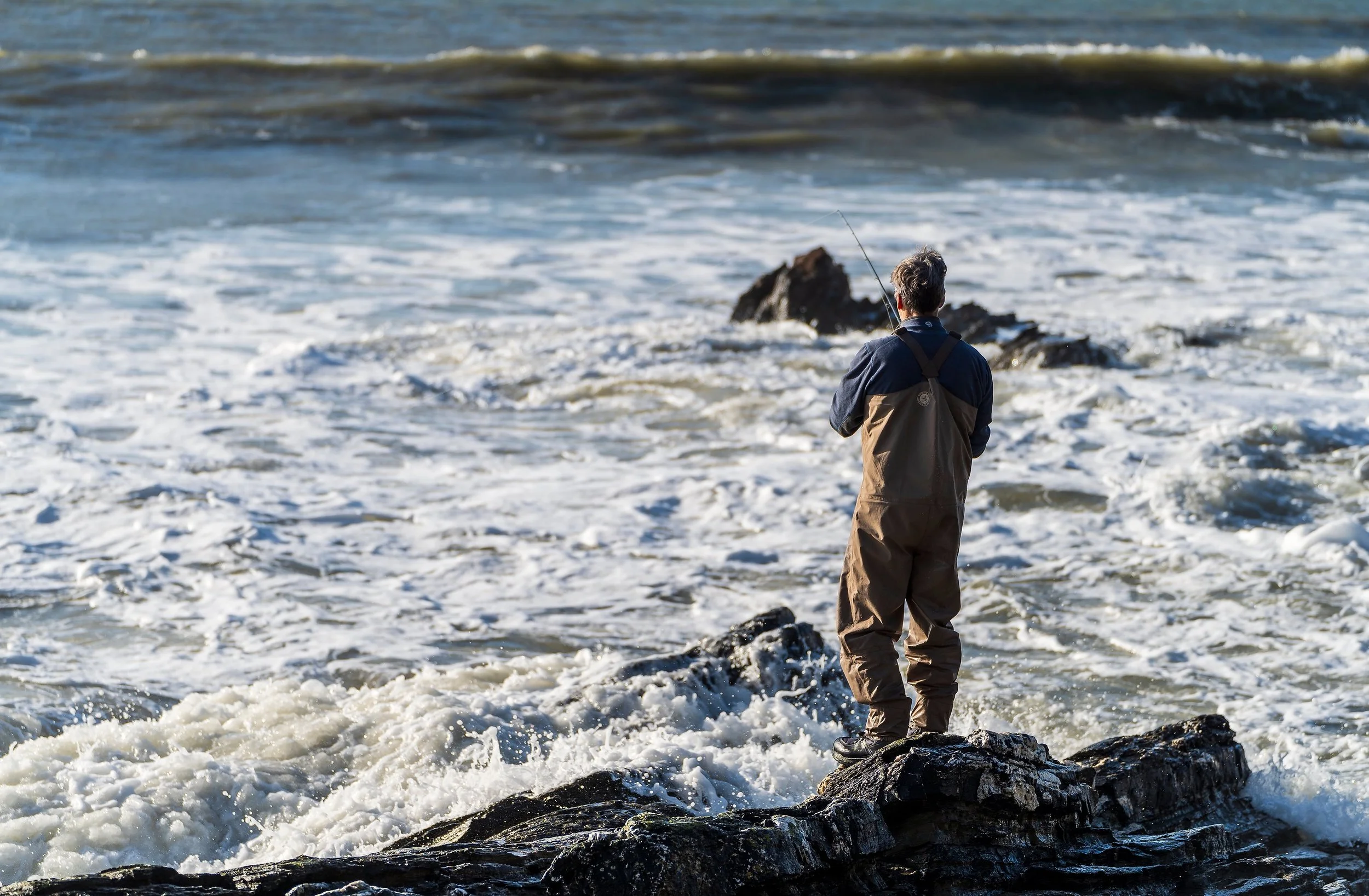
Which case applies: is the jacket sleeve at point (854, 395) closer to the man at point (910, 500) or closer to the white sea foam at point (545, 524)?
Result: the man at point (910, 500)

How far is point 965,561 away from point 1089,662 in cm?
118

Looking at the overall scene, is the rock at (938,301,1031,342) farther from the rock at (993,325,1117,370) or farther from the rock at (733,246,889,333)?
the rock at (733,246,889,333)

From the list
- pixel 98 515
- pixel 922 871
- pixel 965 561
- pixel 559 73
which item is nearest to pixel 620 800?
pixel 922 871

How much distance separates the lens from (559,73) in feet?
88.1

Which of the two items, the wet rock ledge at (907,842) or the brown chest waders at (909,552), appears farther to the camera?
the brown chest waders at (909,552)

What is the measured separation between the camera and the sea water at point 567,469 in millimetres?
4730

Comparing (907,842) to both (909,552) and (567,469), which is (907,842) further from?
(567,469)

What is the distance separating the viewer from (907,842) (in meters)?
3.21

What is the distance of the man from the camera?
3.95 m

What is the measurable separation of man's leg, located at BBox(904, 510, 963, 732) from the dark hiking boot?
0.13 meters

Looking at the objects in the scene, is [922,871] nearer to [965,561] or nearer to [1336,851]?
[1336,851]

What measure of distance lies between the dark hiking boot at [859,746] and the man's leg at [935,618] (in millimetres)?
128

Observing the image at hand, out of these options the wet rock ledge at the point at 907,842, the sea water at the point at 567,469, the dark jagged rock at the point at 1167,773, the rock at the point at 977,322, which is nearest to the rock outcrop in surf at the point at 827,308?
the rock at the point at 977,322

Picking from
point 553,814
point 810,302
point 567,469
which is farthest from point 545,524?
point 810,302
